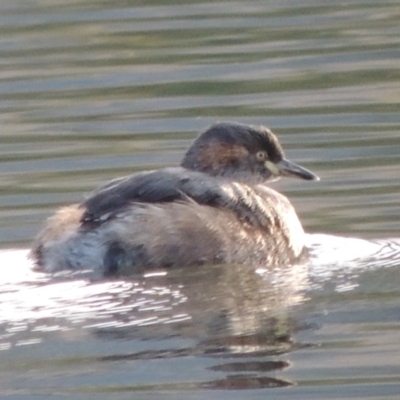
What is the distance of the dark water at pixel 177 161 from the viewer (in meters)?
6.15

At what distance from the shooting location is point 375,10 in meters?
13.6

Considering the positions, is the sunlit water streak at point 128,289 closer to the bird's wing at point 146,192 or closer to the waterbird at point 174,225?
the waterbird at point 174,225

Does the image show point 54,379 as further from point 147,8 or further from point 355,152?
point 147,8

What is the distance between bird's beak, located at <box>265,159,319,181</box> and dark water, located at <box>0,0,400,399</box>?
8.3 inches

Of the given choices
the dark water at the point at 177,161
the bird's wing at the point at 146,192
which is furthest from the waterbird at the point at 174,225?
the dark water at the point at 177,161

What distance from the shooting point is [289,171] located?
340 inches

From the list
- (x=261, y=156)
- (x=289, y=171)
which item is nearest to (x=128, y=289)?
(x=261, y=156)

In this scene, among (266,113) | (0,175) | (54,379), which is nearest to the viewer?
(54,379)

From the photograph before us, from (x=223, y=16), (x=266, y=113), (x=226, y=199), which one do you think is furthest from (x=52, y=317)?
(x=223, y=16)

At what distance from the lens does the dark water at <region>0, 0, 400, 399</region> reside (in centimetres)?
615

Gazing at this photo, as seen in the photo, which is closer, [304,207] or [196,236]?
[196,236]

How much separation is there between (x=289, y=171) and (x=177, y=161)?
50.8 inches

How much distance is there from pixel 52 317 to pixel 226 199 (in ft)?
4.75

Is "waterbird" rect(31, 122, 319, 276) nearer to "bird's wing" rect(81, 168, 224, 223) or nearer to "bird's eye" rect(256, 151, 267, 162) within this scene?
"bird's wing" rect(81, 168, 224, 223)
